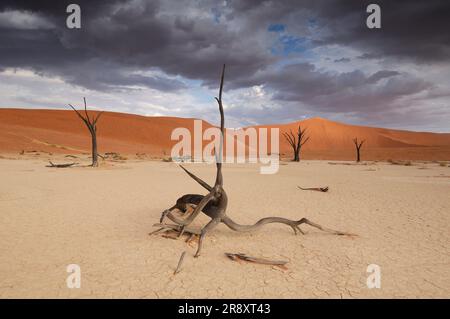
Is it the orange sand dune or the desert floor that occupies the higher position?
the orange sand dune

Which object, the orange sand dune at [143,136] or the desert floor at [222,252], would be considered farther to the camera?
the orange sand dune at [143,136]

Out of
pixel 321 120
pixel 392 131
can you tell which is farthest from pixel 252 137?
pixel 392 131

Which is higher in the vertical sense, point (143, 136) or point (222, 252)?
point (143, 136)

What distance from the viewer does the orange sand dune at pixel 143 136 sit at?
3556 cm

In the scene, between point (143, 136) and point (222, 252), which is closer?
point (222, 252)

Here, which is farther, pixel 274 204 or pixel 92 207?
pixel 274 204

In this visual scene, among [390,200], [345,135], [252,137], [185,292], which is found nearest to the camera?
[185,292]

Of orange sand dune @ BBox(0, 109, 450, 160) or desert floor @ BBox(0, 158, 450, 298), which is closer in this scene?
desert floor @ BBox(0, 158, 450, 298)

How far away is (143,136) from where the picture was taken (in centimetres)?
5975

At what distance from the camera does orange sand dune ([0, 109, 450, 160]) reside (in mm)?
35562

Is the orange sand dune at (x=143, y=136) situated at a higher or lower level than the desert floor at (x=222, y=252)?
higher
